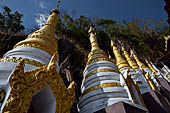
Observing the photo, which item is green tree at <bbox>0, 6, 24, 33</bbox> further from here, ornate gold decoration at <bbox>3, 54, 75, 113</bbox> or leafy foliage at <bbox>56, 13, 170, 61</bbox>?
ornate gold decoration at <bbox>3, 54, 75, 113</bbox>

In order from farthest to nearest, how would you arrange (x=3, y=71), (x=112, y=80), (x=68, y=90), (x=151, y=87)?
1. (x=151, y=87)
2. (x=112, y=80)
3. (x=68, y=90)
4. (x=3, y=71)

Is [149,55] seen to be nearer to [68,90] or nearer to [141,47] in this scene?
[141,47]

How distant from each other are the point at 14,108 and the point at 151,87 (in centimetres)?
806

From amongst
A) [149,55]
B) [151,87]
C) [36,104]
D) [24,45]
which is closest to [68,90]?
[36,104]

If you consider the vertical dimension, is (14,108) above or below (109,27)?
below

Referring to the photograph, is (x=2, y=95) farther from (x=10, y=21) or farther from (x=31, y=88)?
(x=10, y=21)

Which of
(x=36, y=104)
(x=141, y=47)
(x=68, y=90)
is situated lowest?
(x=36, y=104)

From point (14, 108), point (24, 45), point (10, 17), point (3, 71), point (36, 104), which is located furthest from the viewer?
point (10, 17)

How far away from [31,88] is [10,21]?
16990mm

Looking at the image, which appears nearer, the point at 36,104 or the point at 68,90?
the point at 36,104

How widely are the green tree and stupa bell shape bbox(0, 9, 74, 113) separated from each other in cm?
1429

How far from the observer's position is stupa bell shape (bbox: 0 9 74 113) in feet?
7.77

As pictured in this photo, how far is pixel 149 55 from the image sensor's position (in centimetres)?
2609

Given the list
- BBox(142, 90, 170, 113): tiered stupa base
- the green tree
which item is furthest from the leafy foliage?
BBox(142, 90, 170, 113): tiered stupa base
